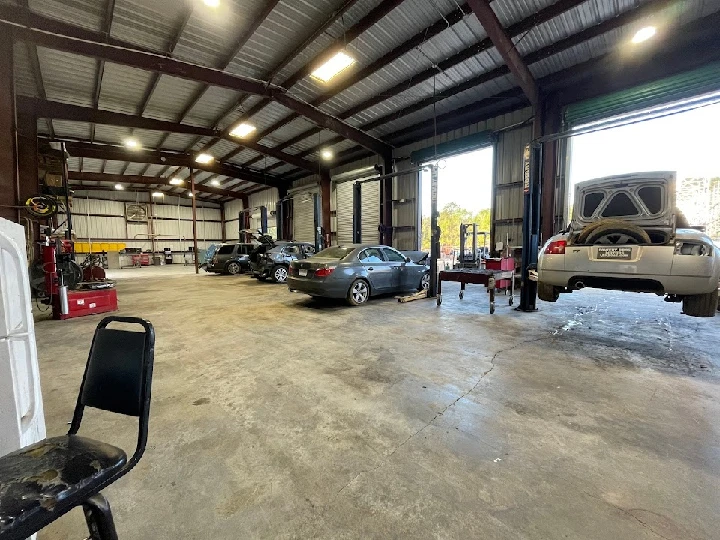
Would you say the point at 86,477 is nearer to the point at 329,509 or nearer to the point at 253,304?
the point at 329,509

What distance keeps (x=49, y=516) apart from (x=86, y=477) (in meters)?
0.11

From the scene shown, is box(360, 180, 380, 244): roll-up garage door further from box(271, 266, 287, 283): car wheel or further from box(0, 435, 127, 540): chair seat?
box(0, 435, 127, 540): chair seat

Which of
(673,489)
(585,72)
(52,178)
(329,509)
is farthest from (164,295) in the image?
(585,72)

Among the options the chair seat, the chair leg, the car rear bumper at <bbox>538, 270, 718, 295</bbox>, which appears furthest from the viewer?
the car rear bumper at <bbox>538, 270, 718, 295</bbox>

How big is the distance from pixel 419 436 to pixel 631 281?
330 centimetres

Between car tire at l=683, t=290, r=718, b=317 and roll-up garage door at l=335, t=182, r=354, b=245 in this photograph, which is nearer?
car tire at l=683, t=290, r=718, b=317

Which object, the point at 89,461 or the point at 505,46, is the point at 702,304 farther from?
the point at 505,46

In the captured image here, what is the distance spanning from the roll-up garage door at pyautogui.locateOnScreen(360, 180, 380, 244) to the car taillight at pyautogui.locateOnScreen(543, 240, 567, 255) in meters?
9.98

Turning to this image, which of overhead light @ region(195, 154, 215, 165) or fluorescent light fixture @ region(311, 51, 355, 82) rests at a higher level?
overhead light @ region(195, 154, 215, 165)

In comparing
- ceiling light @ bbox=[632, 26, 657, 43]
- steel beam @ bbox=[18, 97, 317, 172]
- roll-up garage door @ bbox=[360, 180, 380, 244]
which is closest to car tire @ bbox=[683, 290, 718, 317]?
ceiling light @ bbox=[632, 26, 657, 43]

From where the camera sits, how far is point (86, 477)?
95cm

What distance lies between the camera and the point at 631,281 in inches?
140

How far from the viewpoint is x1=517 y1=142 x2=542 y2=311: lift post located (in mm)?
5570

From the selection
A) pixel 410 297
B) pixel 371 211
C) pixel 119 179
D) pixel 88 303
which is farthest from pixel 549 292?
pixel 119 179
